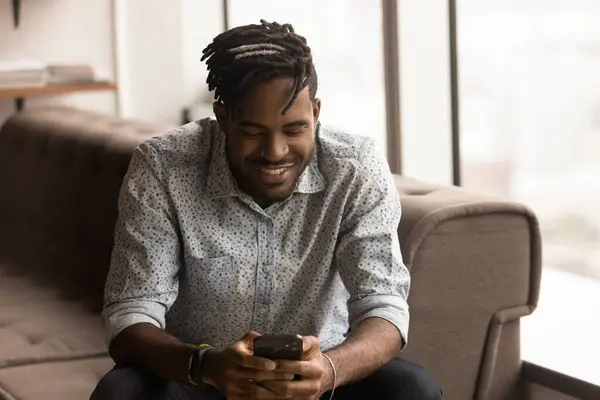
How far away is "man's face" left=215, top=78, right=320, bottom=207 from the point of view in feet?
6.04

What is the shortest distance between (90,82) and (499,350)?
2198 mm

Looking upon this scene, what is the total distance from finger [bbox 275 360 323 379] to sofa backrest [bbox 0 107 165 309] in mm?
1150

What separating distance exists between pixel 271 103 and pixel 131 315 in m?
0.44

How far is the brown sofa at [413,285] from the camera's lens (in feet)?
7.01

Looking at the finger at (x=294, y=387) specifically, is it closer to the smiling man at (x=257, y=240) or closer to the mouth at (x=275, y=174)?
the smiling man at (x=257, y=240)

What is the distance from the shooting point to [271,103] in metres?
1.84

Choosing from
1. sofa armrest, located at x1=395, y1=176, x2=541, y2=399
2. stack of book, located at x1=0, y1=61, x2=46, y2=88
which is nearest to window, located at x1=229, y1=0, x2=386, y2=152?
stack of book, located at x1=0, y1=61, x2=46, y2=88

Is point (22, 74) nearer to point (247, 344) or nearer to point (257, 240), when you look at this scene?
point (257, 240)

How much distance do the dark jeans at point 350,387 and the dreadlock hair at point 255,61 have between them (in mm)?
473

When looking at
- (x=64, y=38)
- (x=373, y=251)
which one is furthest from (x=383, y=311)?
(x=64, y=38)

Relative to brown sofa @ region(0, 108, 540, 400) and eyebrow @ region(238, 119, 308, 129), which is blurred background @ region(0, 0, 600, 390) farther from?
eyebrow @ region(238, 119, 308, 129)

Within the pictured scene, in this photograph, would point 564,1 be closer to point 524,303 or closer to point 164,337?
point 524,303

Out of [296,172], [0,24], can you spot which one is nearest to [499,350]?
[296,172]

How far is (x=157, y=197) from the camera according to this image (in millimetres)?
1968
